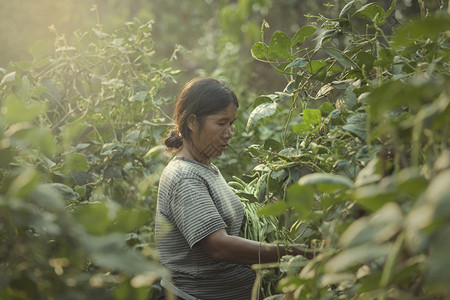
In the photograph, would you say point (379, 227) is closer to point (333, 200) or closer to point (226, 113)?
point (333, 200)

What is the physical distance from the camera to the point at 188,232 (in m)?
1.38

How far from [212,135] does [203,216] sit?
320mm

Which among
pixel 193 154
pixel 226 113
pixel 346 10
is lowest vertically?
pixel 193 154

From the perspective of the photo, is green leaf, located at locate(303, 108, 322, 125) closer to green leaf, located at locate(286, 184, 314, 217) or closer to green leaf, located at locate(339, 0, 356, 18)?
green leaf, located at locate(339, 0, 356, 18)

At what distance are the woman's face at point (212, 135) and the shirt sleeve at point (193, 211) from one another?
165mm

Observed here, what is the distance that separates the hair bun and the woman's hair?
0.21 ft

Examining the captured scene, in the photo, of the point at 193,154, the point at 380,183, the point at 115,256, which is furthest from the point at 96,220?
the point at 193,154

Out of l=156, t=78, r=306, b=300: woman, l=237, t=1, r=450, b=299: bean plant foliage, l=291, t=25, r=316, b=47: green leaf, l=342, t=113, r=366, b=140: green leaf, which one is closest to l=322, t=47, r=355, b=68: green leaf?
l=237, t=1, r=450, b=299: bean plant foliage

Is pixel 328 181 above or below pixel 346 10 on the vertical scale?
below

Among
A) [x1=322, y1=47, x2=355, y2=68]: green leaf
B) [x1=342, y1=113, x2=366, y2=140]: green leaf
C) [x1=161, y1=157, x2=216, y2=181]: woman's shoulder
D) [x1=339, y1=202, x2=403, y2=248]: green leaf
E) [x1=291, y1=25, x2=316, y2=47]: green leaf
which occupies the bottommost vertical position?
[x1=161, y1=157, x2=216, y2=181]: woman's shoulder

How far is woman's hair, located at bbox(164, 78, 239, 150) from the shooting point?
1601 mm

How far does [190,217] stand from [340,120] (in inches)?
19.5

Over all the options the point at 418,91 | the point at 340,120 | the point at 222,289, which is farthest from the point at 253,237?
the point at 418,91

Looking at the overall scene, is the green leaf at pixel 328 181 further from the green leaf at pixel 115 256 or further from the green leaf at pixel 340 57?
the green leaf at pixel 340 57
